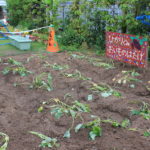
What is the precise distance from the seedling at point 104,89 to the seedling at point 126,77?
41 cm

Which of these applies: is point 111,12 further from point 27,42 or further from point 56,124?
point 56,124

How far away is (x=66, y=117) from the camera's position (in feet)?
11.1

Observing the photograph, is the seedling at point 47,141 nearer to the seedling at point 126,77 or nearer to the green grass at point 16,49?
the seedling at point 126,77

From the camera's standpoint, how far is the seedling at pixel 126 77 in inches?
186

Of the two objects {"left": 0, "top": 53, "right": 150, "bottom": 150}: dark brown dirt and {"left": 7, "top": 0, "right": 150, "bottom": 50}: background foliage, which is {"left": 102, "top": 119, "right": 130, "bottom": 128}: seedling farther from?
{"left": 7, "top": 0, "right": 150, "bottom": 50}: background foliage

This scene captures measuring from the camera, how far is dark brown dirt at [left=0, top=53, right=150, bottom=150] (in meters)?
2.81

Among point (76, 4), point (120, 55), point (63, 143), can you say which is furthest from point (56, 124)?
point (76, 4)

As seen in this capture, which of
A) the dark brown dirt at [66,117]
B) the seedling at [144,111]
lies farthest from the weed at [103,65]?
the seedling at [144,111]

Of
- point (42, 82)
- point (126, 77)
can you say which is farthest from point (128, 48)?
point (42, 82)

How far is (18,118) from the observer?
3.44m

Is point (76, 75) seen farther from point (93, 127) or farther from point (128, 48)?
point (93, 127)

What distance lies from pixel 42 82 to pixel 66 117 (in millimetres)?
1462

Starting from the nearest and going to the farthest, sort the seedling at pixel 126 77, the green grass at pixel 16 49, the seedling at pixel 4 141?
the seedling at pixel 4 141 < the seedling at pixel 126 77 < the green grass at pixel 16 49

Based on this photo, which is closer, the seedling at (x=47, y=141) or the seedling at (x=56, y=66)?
the seedling at (x=47, y=141)
